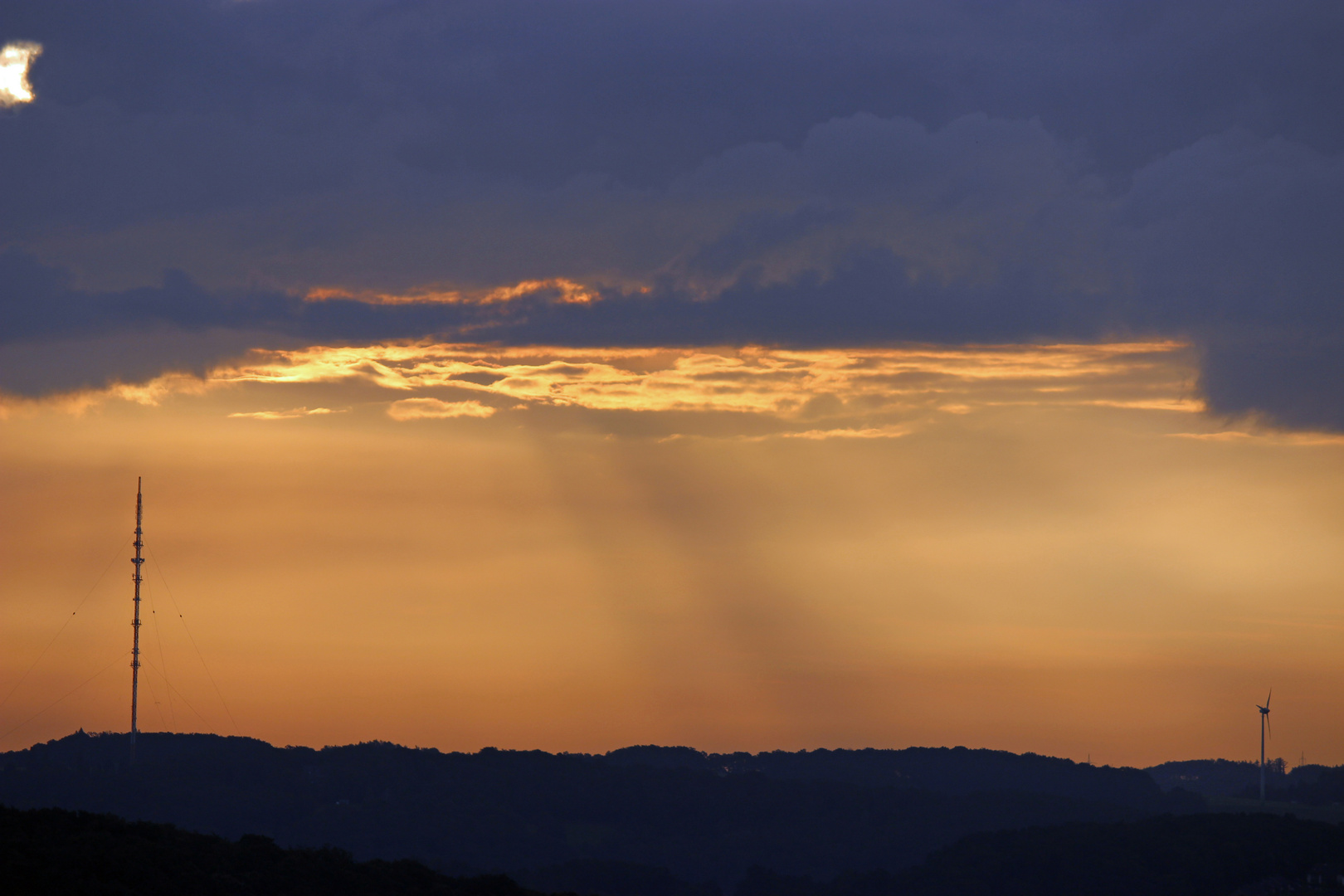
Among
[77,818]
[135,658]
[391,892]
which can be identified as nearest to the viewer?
[77,818]

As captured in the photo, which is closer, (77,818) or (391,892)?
(77,818)

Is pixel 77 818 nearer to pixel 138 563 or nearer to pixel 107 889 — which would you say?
pixel 107 889

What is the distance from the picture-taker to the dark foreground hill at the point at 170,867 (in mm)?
103062

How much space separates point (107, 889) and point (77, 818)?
685 inches

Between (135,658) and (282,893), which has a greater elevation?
(135,658)

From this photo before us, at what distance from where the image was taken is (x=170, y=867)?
11381cm

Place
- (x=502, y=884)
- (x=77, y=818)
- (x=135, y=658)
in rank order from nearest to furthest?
(x=77, y=818)
(x=502, y=884)
(x=135, y=658)

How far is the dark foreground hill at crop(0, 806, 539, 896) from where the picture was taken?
338 feet

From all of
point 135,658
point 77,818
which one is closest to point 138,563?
point 135,658

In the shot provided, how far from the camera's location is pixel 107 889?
10362 centimetres

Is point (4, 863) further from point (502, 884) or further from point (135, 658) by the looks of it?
point (135, 658)

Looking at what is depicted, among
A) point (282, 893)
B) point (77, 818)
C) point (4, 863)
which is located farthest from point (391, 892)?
point (4, 863)

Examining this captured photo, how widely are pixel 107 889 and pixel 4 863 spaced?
22.4ft

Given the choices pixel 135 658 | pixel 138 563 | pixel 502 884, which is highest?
pixel 138 563
